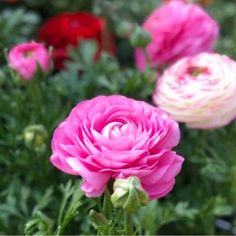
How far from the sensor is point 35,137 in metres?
0.74

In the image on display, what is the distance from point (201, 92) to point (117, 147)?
252 mm

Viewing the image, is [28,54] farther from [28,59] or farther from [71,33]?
[71,33]

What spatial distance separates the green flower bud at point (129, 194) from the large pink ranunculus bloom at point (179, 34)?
0.43 m

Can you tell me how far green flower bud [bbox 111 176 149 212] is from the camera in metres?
0.48

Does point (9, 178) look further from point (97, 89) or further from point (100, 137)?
point (100, 137)

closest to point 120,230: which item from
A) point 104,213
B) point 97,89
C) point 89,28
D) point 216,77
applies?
point 104,213

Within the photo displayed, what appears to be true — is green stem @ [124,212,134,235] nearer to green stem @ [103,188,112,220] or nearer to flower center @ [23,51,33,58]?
green stem @ [103,188,112,220]

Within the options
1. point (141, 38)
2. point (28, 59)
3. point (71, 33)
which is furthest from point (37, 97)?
point (71, 33)

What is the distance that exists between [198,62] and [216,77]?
46 mm

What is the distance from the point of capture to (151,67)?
898mm

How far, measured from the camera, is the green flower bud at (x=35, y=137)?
2.42 feet

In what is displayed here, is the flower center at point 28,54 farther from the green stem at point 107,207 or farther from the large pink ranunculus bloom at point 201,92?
the green stem at point 107,207

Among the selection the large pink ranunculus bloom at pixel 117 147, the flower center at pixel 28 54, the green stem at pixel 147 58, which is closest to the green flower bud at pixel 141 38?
the green stem at pixel 147 58

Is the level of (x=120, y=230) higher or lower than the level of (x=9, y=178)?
higher
